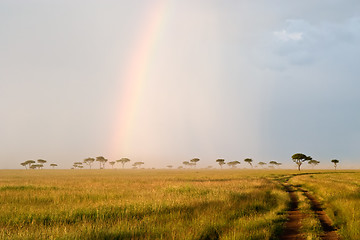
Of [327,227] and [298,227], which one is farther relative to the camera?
[327,227]

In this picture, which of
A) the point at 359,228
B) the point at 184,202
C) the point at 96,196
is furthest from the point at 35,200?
Result: the point at 359,228

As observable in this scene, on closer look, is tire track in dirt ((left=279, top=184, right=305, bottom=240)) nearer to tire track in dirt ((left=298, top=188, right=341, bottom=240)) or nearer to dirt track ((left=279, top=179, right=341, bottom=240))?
dirt track ((left=279, top=179, right=341, bottom=240))

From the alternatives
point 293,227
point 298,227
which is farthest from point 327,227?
point 293,227

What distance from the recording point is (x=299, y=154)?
108625 mm

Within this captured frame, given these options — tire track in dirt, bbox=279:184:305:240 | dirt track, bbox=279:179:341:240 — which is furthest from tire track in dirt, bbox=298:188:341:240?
tire track in dirt, bbox=279:184:305:240

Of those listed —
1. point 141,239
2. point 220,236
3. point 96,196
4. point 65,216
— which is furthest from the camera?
point 96,196

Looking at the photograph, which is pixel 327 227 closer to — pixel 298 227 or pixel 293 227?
pixel 298 227

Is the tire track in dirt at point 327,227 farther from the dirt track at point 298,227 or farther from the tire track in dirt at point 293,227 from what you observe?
the tire track in dirt at point 293,227

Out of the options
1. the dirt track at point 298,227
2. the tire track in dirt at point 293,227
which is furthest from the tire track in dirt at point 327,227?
the tire track in dirt at point 293,227

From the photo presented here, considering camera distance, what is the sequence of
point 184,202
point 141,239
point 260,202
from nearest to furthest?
point 141,239
point 184,202
point 260,202

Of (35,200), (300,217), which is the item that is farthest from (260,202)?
(35,200)

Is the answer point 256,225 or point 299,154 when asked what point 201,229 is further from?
point 299,154

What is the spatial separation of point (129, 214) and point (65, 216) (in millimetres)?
2772

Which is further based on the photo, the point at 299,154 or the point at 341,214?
the point at 299,154
